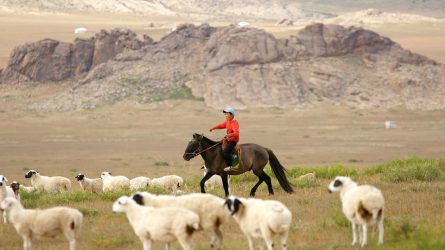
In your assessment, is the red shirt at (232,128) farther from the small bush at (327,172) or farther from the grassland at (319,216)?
the small bush at (327,172)

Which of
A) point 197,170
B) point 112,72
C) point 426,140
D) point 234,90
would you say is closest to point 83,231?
point 197,170

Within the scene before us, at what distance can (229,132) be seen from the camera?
21062 millimetres

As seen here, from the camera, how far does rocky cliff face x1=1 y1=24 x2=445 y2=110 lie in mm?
78312

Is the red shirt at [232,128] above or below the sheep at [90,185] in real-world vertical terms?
above

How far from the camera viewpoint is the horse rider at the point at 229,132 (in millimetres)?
20812

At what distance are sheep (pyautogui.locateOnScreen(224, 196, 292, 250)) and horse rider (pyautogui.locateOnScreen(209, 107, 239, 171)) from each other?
6651 mm

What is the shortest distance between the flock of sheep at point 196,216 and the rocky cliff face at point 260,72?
6127cm

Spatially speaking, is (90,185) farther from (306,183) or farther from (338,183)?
(338,183)

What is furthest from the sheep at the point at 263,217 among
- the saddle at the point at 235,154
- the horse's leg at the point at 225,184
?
the saddle at the point at 235,154

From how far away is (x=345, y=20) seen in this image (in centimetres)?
16400

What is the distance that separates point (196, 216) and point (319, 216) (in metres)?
5.25

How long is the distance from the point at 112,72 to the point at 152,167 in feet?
129

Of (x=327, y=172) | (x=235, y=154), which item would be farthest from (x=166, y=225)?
(x=327, y=172)

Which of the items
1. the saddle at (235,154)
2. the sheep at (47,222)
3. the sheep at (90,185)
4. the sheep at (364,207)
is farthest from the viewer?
the sheep at (90,185)
